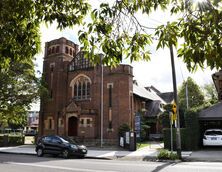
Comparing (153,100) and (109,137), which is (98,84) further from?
(153,100)

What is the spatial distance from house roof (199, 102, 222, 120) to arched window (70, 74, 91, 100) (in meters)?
16.4

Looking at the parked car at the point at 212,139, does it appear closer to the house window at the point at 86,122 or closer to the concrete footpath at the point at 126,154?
the concrete footpath at the point at 126,154

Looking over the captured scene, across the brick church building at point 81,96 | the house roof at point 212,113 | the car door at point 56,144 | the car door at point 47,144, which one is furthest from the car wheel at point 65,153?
the brick church building at point 81,96

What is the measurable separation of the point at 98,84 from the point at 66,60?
255 inches

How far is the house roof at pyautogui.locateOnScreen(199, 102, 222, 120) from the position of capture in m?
26.0

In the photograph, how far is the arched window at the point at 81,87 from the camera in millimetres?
39750

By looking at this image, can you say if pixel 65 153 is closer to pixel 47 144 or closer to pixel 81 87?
pixel 47 144

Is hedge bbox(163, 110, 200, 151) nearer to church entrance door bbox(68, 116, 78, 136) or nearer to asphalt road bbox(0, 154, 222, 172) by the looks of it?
asphalt road bbox(0, 154, 222, 172)

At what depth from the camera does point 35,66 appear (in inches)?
1489

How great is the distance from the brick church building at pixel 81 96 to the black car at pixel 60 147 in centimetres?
1251

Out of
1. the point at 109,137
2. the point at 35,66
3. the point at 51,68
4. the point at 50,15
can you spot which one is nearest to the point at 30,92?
the point at 35,66

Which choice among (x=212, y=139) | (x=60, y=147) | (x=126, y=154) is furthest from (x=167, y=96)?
(x=60, y=147)

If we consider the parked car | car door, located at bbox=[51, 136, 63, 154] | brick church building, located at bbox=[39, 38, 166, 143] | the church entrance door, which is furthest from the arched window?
the parked car

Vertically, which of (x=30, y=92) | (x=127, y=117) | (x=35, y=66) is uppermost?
(x=35, y=66)
